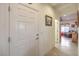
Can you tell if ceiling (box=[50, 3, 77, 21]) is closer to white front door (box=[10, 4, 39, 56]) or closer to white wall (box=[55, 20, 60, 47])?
white wall (box=[55, 20, 60, 47])

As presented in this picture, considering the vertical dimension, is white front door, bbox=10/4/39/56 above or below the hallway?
above

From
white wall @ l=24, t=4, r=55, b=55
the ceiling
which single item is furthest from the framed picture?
the ceiling

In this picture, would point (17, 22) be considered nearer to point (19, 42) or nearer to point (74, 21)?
point (19, 42)

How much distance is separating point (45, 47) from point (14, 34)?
62 cm

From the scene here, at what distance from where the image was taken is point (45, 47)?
5.63 feet

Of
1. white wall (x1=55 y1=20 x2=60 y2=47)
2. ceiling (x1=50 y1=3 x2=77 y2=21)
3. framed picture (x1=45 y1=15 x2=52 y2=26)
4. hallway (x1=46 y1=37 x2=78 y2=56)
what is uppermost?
ceiling (x1=50 y1=3 x2=77 y2=21)

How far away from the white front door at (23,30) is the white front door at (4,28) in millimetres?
70

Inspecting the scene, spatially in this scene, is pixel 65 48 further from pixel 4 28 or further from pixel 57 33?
pixel 4 28

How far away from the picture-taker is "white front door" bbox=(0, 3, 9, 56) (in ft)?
4.33

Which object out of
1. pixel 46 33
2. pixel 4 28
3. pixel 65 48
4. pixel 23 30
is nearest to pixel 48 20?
pixel 46 33

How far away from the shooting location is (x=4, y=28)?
1330mm

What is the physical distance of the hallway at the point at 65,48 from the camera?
1583 mm

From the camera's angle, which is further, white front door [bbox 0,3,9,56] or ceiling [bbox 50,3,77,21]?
ceiling [bbox 50,3,77,21]

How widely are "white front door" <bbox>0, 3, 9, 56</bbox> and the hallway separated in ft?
2.38
